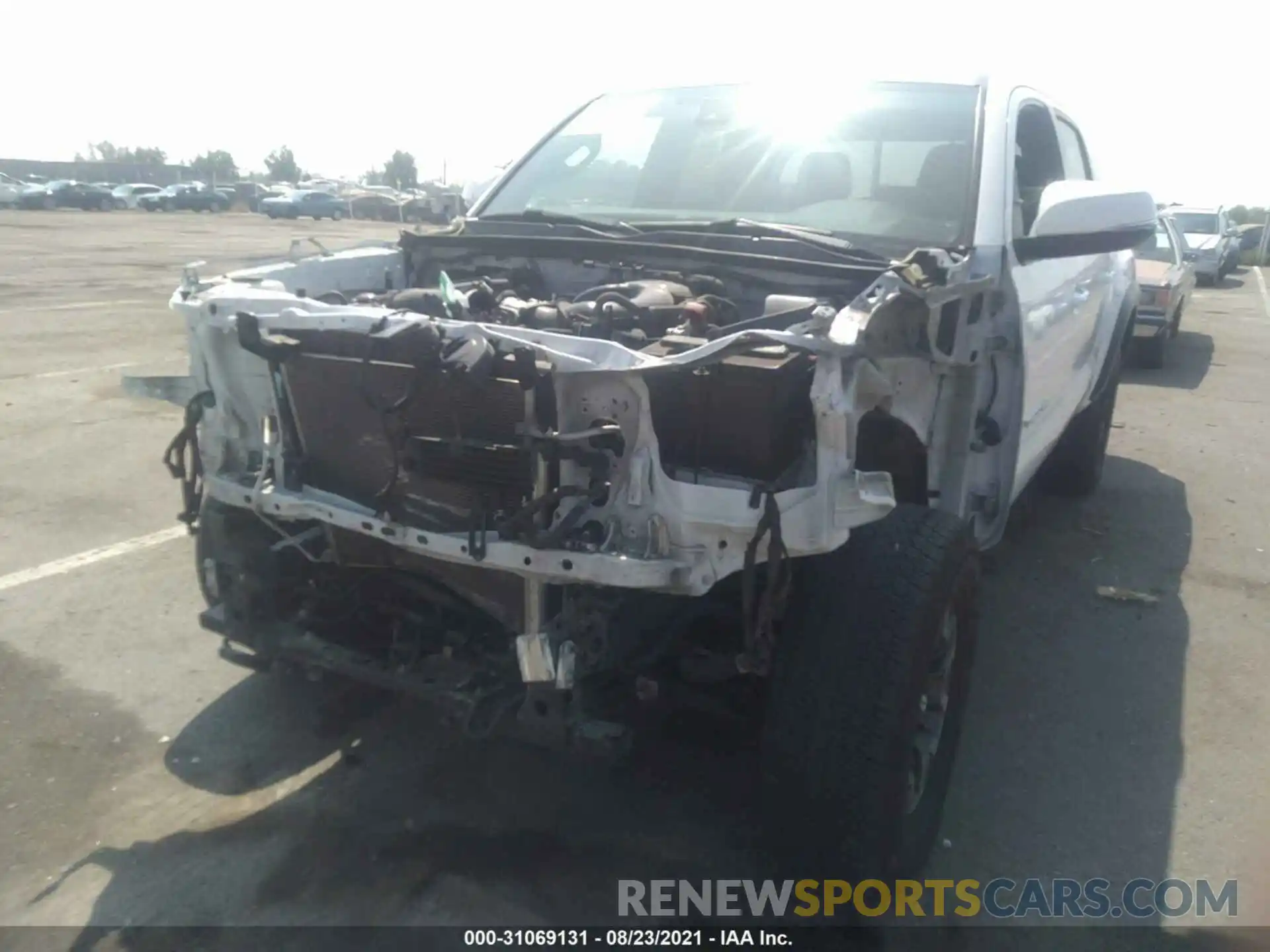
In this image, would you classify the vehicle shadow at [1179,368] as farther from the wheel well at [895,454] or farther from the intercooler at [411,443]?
the intercooler at [411,443]

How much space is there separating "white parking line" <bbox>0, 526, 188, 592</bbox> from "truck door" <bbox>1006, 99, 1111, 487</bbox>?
3814 mm

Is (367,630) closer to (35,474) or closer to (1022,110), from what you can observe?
(1022,110)

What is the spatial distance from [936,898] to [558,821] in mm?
1047

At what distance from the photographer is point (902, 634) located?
8.12 ft

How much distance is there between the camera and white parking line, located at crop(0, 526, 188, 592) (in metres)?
4.48

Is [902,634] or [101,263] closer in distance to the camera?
[902,634]

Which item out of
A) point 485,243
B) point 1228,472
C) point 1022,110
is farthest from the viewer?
point 1228,472

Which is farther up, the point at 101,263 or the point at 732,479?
the point at 732,479

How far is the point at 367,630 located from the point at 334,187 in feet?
188

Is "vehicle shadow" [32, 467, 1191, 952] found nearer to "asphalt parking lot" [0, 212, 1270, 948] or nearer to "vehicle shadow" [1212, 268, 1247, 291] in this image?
"asphalt parking lot" [0, 212, 1270, 948]

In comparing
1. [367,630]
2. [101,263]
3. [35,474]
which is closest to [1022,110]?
[367,630]

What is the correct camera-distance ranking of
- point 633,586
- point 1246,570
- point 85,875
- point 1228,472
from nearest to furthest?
1. point 633,586
2. point 85,875
3. point 1246,570
4. point 1228,472

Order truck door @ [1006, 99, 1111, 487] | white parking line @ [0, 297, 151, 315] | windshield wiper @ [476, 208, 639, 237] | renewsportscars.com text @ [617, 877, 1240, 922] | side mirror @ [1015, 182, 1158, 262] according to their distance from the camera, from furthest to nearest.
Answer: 1. white parking line @ [0, 297, 151, 315]
2. windshield wiper @ [476, 208, 639, 237]
3. truck door @ [1006, 99, 1111, 487]
4. side mirror @ [1015, 182, 1158, 262]
5. renewsportscars.com text @ [617, 877, 1240, 922]

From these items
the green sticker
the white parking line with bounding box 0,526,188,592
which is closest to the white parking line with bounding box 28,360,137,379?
the white parking line with bounding box 0,526,188,592
